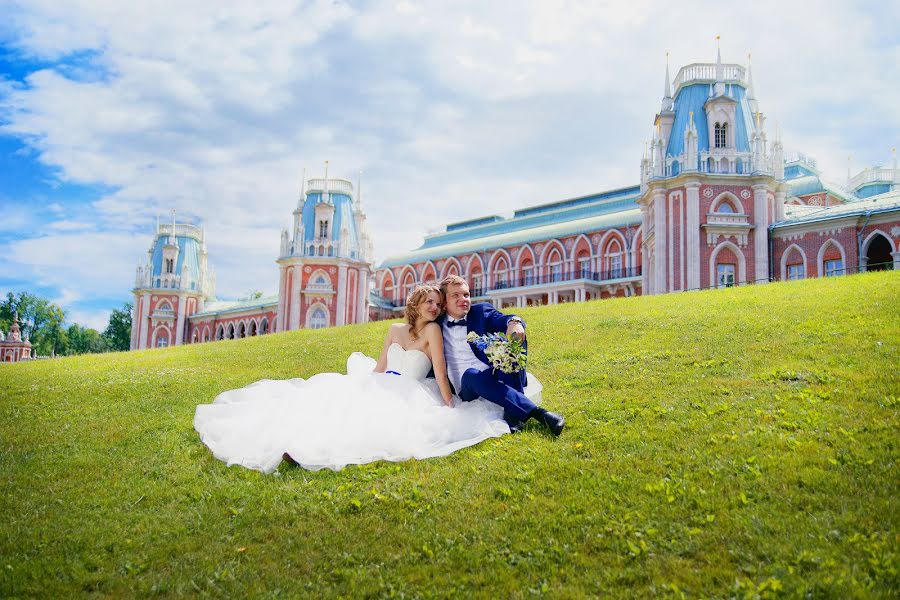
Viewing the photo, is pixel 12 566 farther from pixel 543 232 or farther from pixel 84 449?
pixel 543 232

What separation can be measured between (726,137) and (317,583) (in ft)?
119

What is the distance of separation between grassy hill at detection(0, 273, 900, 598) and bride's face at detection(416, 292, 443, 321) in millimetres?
1720

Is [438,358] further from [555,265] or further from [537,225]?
[537,225]

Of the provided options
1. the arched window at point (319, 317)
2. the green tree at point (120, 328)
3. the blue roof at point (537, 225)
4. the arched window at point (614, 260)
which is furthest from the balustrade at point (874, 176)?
the green tree at point (120, 328)

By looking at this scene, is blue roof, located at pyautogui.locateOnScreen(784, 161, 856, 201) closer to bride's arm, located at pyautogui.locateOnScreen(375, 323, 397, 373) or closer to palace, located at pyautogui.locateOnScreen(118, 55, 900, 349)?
palace, located at pyautogui.locateOnScreen(118, 55, 900, 349)

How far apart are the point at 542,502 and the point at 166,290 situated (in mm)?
69295

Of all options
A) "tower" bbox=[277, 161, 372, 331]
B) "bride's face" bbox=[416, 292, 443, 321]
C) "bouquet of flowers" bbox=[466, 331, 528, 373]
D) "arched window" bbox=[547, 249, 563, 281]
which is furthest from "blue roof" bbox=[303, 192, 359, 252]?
"bouquet of flowers" bbox=[466, 331, 528, 373]

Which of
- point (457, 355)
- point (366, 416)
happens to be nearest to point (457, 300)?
point (457, 355)

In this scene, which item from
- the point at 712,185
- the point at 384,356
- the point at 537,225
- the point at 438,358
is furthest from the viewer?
the point at 537,225


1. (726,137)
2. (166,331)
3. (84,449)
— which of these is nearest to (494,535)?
(84,449)

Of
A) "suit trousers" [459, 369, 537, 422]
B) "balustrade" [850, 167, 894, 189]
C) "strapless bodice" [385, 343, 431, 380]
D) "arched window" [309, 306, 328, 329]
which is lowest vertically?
"suit trousers" [459, 369, 537, 422]

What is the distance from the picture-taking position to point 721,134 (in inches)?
1430

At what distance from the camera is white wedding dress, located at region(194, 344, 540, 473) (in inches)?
282

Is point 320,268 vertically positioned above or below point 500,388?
above
